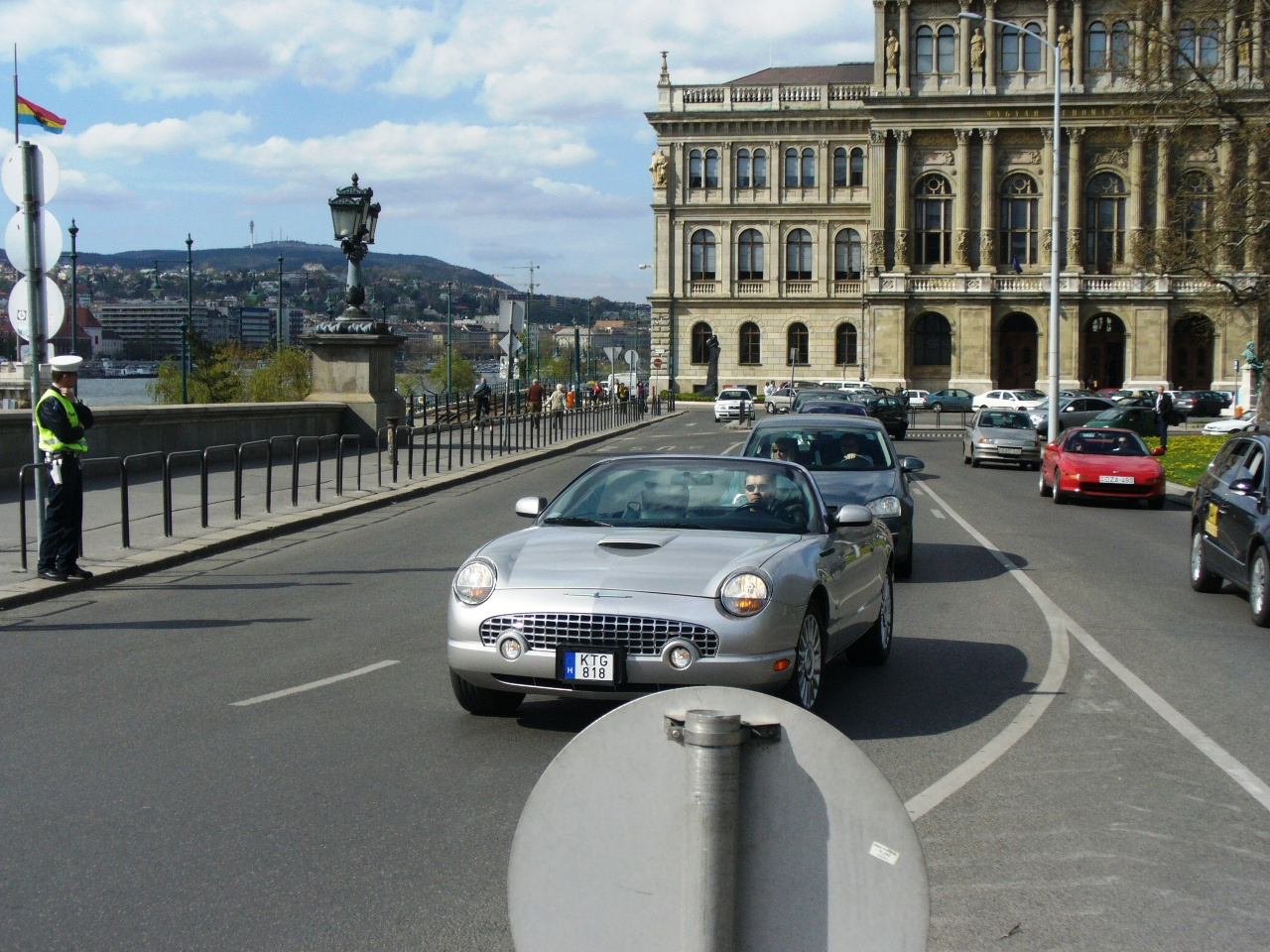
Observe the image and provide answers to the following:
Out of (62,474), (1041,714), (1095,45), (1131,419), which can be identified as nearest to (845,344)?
(1095,45)

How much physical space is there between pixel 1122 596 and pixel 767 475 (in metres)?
5.86

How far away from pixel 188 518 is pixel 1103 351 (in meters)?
76.5

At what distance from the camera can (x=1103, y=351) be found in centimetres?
8556

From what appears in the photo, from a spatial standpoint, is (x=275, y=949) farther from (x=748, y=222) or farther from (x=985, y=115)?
(x=748, y=222)

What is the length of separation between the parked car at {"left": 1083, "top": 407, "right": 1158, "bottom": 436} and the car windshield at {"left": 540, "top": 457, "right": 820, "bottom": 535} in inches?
1407

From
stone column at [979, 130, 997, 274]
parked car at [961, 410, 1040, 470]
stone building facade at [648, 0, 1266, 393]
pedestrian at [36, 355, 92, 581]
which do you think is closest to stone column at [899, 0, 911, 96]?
stone building facade at [648, 0, 1266, 393]

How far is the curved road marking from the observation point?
6148 millimetres

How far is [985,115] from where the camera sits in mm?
84938

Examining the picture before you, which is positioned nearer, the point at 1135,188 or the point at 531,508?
Result: the point at 531,508

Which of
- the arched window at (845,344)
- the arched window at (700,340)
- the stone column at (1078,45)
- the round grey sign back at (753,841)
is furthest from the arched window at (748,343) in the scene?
the round grey sign back at (753,841)

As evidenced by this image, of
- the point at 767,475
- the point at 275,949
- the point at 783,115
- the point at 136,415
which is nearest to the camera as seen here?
the point at 275,949

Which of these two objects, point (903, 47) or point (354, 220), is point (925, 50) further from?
point (354, 220)

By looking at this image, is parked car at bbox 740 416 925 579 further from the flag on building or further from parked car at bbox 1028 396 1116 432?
parked car at bbox 1028 396 1116 432

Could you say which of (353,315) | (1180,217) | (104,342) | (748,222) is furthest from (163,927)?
(104,342)
